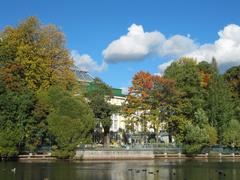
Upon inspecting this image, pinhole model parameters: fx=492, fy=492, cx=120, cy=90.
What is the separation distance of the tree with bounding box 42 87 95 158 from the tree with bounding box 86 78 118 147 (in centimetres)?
1365

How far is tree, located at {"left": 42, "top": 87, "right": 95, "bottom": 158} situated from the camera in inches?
2643

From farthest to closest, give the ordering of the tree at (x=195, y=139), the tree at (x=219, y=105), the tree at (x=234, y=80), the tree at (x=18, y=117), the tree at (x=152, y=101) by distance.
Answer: the tree at (x=234, y=80)
the tree at (x=219, y=105)
the tree at (x=152, y=101)
the tree at (x=195, y=139)
the tree at (x=18, y=117)

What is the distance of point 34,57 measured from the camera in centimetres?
7162

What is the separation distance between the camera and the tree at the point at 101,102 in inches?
3290

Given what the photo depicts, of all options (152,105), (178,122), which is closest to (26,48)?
(152,105)

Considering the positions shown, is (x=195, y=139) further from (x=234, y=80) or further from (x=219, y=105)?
(x=234, y=80)

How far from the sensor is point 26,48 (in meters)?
70.4

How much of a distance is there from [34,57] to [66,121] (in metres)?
11.2

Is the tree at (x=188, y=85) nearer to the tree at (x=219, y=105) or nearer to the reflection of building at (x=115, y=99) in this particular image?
the tree at (x=219, y=105)

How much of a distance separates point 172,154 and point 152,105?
27.7 ft

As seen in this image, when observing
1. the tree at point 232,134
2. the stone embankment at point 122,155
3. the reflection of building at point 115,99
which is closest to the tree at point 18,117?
the stone embankment at point 122,155

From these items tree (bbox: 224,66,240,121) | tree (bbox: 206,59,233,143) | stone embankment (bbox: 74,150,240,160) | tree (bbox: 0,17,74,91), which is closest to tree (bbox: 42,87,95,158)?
stone embankment (bbox: 74,150,240,160)

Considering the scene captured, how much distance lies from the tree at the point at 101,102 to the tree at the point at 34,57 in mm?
9570

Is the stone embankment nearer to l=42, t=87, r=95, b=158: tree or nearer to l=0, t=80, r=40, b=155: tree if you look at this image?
l=42, t=87, r=95, b=158: tree
